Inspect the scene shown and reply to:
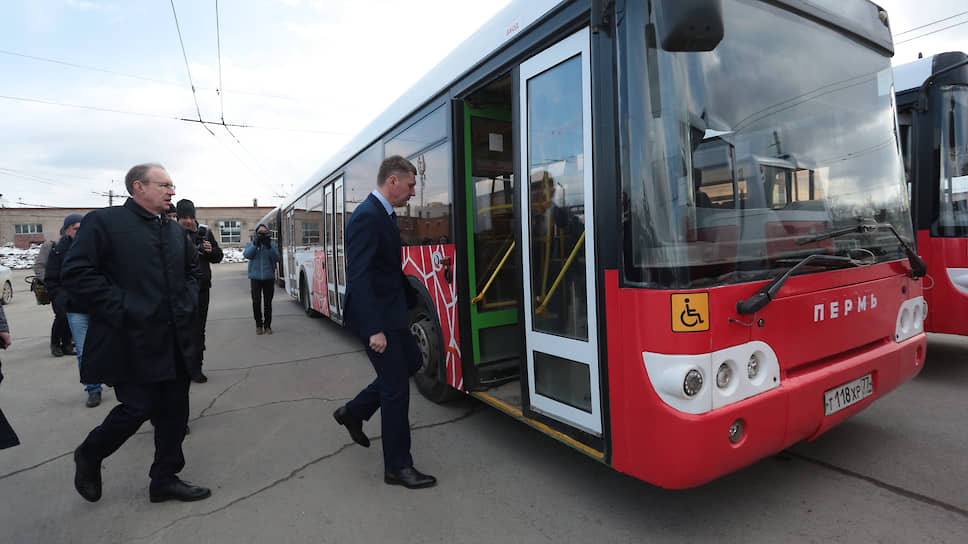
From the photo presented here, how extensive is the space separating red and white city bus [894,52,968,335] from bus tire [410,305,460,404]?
4.54 metres

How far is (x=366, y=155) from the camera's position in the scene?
6.07m

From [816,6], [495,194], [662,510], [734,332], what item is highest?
[816,6]

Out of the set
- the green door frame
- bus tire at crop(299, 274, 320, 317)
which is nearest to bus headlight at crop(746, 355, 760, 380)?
the green door frame

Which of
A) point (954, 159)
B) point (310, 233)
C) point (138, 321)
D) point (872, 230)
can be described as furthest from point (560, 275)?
point (310, 233)

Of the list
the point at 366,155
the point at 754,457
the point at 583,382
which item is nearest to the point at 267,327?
the point at 366,155

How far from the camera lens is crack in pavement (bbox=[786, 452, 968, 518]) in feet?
8.51

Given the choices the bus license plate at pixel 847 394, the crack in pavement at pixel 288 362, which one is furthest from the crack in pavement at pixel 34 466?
the bus license plate at pixel 847 394

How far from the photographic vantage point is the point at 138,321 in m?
2.80

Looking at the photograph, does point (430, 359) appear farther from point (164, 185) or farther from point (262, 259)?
point (262, 259)

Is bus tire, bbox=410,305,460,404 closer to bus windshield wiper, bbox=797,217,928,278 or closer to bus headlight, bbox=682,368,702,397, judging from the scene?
bus headlight, bbox=682,368,702,397

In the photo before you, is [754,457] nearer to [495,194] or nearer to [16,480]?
[495,194]

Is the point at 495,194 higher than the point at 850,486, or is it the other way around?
the point at 495,194

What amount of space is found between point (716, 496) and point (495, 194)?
104 inches

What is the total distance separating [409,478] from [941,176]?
5423 millimetres
